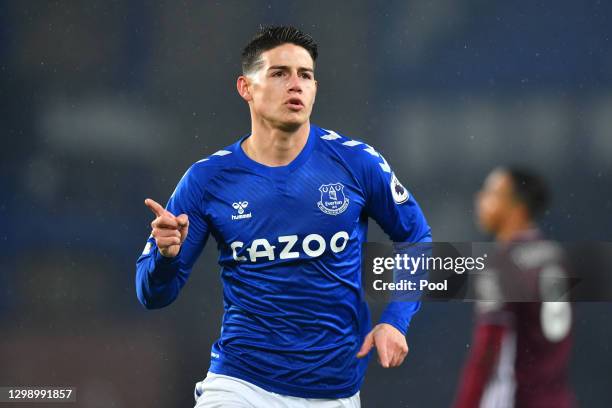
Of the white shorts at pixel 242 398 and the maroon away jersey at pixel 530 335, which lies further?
the maroon away jersey at pixel 530 335

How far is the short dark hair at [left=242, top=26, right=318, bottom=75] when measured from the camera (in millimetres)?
3580

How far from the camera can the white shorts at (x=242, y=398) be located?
329 centimetres

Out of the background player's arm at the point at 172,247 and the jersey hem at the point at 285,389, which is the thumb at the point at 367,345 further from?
the background player's arm at the point at 172,247

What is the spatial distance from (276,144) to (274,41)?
408mm

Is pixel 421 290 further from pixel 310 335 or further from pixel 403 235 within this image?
pixel 310 335

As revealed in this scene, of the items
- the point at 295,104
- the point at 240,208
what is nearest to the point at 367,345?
the point at 240,208

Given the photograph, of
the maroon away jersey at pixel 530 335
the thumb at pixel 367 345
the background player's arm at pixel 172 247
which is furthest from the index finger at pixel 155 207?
the maroon away jersey at pixel 530 335

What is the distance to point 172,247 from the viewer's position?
121 inches

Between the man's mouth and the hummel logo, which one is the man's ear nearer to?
the man's mouth

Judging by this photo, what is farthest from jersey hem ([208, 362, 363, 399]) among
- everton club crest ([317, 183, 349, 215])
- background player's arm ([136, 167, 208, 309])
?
everton club crest ([317, 183, 349, 215])

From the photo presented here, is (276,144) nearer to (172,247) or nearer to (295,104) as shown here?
(295,104)

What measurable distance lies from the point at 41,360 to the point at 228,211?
279cm

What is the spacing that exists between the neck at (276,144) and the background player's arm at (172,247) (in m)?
0.28

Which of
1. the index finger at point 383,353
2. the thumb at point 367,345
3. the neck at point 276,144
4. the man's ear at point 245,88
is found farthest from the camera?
the man's ear at point 245,88
